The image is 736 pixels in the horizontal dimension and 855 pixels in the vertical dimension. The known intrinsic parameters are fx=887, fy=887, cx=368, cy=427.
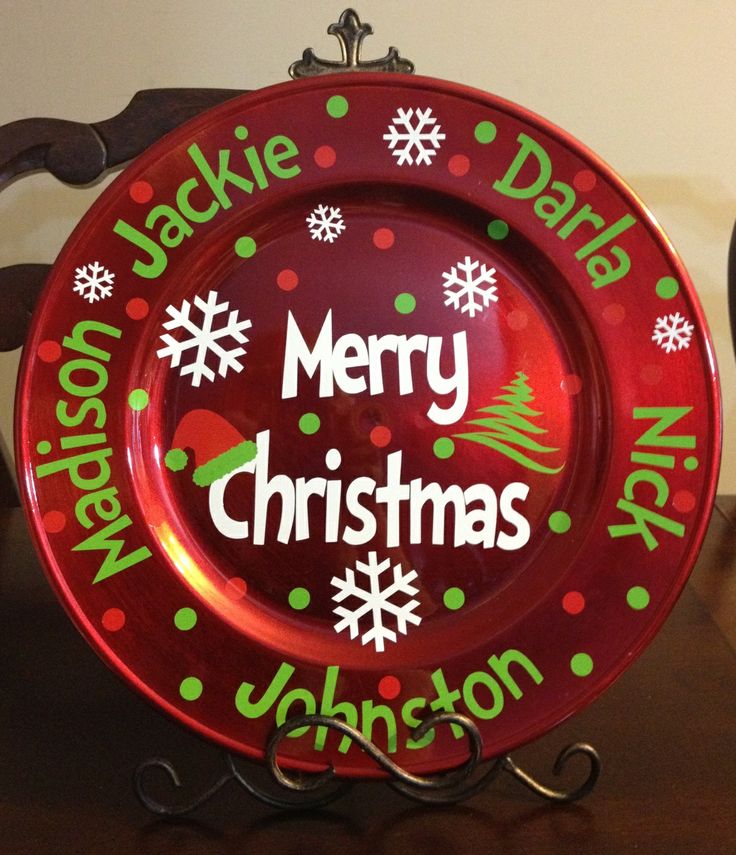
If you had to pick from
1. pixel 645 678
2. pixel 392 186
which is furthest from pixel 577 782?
pixel 392 186

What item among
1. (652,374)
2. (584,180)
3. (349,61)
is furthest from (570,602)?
(349,61)

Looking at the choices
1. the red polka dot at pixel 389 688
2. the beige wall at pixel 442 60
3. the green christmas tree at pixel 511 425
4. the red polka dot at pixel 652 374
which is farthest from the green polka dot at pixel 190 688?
the beige wall at pixel 442 60

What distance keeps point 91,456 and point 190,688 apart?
145 millimetres

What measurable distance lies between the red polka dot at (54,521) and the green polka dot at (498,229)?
A: 30 centimetres

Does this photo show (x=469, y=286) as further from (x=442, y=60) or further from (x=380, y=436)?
(x=442, y=60)

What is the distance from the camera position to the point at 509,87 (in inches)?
36.4

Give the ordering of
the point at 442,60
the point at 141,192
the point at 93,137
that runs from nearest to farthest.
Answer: the point at 141,192, the point at 93,137, the point at 442,60

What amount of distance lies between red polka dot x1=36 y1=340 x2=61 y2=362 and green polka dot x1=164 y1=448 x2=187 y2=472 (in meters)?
0.08

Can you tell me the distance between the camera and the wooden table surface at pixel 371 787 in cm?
50

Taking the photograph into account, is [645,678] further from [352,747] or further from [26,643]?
[26,643]

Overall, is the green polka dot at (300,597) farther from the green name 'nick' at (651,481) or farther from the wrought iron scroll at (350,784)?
the green name 'nick' at (651,481)

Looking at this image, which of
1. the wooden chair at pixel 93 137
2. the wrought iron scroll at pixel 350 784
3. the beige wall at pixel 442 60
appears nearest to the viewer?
the wrought iron scroll at pixel 350 784

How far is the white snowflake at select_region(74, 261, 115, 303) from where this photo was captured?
506 mm

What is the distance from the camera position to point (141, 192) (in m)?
0.50
